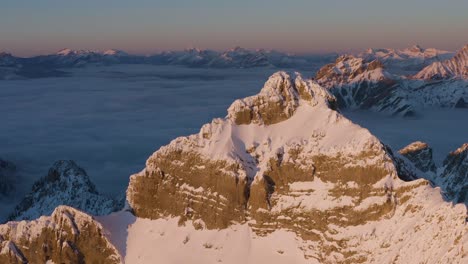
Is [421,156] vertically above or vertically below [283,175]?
below

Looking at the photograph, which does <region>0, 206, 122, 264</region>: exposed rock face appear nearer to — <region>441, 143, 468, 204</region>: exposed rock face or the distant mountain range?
the distant mountain range

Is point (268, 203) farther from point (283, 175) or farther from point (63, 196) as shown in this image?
point (63, 196)

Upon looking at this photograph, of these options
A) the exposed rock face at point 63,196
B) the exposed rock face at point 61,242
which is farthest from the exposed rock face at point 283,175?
the exposed rock face at point 63,196

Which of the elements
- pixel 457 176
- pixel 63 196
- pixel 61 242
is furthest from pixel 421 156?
pixel 63 196

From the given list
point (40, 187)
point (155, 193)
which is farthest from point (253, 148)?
point (40, 187)

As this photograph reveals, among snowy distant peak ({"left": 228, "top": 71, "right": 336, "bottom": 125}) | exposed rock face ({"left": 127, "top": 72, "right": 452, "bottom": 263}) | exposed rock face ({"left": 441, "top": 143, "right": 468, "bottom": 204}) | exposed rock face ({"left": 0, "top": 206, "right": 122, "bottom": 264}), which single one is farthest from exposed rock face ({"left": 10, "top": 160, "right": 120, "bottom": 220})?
exposed rock face ({"left": 441, "top": 143, "right": 468, "bottom": 204})

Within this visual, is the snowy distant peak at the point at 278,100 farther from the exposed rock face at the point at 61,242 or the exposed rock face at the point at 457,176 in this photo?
the exposed rock face at the point at 457,176
